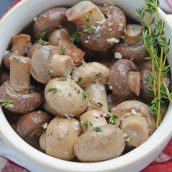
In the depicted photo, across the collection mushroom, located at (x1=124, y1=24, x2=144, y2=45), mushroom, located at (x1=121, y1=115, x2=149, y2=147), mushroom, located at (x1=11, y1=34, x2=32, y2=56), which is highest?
mushroom, located at (x1=11, y1=34, x2=32, y2=56)

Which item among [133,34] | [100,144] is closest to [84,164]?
[100,144]

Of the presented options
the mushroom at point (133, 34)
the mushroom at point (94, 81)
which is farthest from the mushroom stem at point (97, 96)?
the mushroom at point (133, 34)

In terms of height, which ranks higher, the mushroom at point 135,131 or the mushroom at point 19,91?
the mushroom at point 19,91

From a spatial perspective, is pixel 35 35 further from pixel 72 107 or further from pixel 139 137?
pixel 139 137

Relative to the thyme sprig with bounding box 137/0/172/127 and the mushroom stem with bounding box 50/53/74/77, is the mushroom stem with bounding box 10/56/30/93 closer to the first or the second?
the mushroom stem with bounding box 50/53/74/77

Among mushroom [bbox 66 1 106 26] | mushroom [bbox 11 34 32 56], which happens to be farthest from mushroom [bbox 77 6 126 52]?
mushroom [bbox 11 34 32 56]

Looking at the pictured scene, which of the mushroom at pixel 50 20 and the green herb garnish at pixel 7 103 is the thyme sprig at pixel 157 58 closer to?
the mushroom at pixel 50 20

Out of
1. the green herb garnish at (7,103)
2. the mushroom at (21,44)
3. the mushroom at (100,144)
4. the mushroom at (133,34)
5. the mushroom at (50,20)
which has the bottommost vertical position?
the mushroom at (100,144)

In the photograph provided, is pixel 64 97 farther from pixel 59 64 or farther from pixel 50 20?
pixel 50 20
